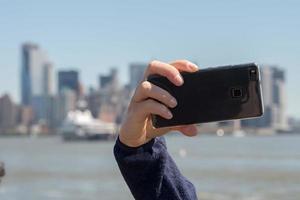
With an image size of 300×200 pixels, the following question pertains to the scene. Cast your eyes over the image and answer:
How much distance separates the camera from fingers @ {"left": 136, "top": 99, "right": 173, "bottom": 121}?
237 cm

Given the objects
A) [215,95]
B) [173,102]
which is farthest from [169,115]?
[215,95]

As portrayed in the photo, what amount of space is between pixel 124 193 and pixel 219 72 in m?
34.7

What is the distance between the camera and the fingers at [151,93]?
7.76ft

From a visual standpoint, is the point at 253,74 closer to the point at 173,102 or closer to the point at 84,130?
the point at 173,102

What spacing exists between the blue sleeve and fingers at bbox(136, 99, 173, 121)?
0.14 meters

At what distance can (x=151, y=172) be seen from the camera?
2.56 meters

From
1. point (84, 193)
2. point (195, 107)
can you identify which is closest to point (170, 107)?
point (195, 107)

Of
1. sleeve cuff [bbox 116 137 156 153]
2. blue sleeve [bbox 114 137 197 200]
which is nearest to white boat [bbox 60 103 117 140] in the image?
blue sleeve [bbox 114 137 197 200]

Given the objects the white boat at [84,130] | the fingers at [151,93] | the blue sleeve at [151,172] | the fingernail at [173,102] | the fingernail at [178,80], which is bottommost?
the white boat at [84,130]

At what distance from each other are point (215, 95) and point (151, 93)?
0.19m

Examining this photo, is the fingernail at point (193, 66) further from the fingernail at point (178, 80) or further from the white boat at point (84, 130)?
the white boat at point (84, 130)

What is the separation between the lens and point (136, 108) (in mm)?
2406

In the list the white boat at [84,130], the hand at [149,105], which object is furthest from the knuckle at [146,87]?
the white boat at [84,130]

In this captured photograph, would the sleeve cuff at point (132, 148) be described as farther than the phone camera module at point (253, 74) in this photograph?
Yes
